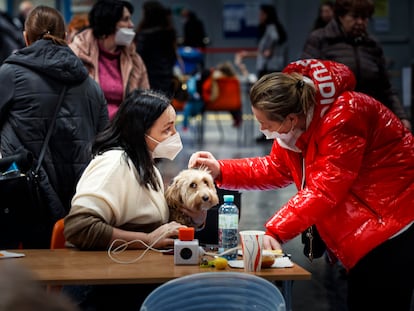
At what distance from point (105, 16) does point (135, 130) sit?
6.94 ft

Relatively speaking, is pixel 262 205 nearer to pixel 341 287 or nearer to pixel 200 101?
pixel 341 287

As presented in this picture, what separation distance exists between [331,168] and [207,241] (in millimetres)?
932

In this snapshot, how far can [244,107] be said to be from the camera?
49.1ft

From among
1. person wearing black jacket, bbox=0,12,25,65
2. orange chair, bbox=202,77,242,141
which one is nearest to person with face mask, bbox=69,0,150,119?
person wearing black jacket, bbox=0,12,25,65

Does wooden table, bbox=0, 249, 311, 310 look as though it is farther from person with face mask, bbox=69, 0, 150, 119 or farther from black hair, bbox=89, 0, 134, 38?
black hair, bbox=89, 0, 134, 38

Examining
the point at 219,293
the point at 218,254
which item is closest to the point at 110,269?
the point at 218,254

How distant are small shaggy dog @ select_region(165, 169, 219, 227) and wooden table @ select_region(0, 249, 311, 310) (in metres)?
0.30

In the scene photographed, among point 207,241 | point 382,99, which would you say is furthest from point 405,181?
point 382,99

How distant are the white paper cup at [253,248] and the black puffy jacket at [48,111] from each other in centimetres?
166

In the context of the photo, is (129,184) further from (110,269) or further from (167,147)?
(110,269)

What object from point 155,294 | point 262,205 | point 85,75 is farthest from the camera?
point 262,205

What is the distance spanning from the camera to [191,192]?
336 centimetres

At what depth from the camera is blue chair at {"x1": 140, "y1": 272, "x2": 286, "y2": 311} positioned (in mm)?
2379

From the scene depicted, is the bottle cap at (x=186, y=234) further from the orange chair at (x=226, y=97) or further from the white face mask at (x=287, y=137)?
the orange chair at (x=226, y=97)
